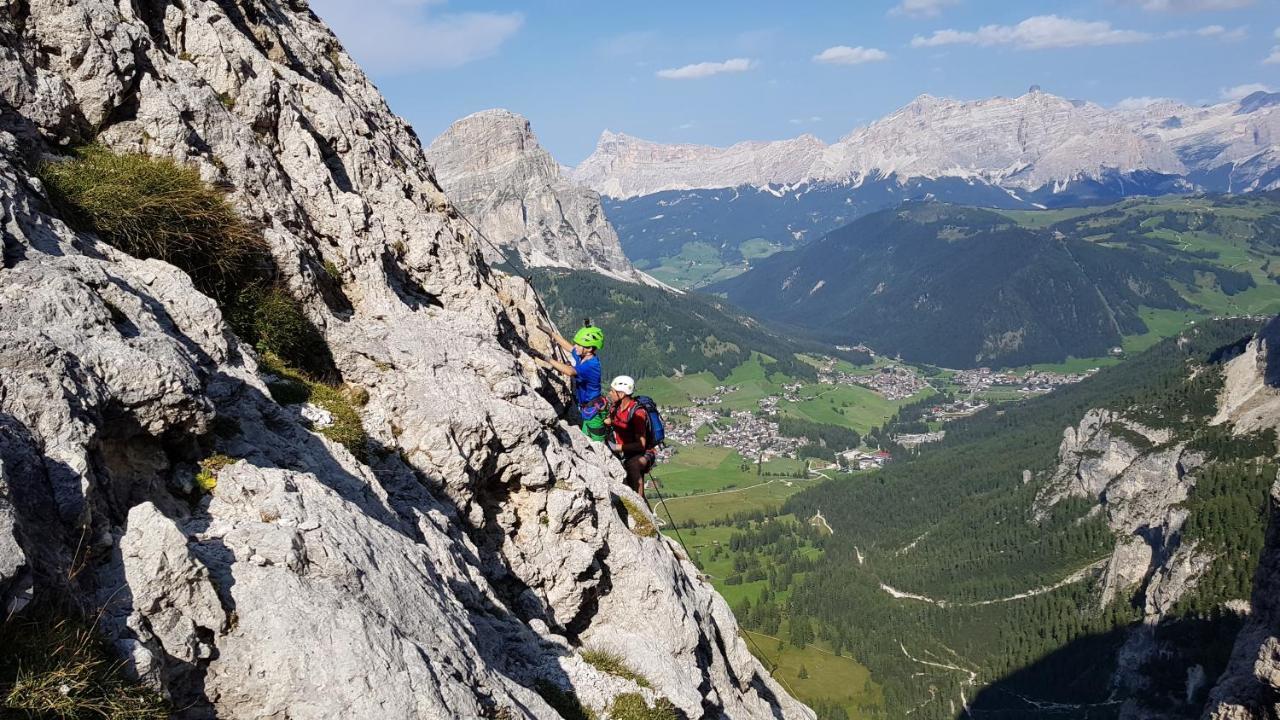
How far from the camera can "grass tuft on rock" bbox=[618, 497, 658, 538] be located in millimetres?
17203

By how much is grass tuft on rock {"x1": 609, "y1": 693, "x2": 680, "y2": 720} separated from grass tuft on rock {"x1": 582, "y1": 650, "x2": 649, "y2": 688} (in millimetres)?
583

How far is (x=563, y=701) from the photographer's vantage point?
35.0ft

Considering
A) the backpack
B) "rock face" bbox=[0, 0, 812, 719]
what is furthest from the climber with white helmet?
"rock face" bbox=[0, 0, 812, 719]

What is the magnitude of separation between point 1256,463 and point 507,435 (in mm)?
155858

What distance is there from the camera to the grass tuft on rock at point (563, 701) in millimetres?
10555

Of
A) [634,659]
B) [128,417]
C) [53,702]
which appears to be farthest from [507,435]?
[53,702]

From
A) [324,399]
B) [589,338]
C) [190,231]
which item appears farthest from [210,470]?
[589,338]

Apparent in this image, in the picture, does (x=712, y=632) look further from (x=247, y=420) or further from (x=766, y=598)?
(x=766, y=598)

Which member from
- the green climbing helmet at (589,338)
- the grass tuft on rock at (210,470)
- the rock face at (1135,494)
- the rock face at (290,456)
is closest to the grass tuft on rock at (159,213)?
the rock face at (290,456)

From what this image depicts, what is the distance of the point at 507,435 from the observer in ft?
49.5

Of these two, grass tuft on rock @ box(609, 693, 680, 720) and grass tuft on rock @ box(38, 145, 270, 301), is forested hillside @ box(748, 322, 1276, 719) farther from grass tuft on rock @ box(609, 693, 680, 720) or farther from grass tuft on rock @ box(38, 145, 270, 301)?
grass tuft on rock @ box(38, 145, 270, 301)

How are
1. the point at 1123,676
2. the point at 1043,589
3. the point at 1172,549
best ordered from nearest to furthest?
1. the point at 1123,676
2. the point at 1172,549
3. the point at 1043,589

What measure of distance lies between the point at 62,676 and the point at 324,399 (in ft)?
25.9

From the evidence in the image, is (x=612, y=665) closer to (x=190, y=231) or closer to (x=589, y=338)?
(x=589, y=338)
